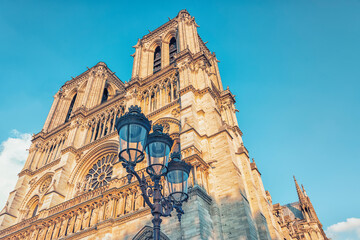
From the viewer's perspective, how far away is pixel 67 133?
23.9 metres

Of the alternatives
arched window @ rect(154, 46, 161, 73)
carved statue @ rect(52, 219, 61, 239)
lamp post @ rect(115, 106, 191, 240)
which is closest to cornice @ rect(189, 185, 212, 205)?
lamp post @ rect(115, 106, 191, 240)

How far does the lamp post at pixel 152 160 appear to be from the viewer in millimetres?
5621

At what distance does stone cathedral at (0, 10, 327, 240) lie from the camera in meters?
12.7

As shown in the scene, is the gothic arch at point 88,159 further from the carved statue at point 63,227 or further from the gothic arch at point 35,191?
the carved statue at point 63,227

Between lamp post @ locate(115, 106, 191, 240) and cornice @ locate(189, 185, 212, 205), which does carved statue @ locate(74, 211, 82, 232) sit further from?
lamp post @ locate(115, 106, 191, 240)

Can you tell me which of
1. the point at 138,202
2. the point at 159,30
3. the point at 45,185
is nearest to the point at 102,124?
the point at 45,185

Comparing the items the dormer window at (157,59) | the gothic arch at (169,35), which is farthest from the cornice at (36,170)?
the gothic arch at (169,35)

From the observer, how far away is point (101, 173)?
63.2 feet

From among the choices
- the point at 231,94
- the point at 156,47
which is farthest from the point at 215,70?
the point at 156,47

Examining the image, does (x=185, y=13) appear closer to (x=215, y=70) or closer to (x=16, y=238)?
(x=215, y=70)

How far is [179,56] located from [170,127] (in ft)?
18.7

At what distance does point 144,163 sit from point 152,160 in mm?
10505

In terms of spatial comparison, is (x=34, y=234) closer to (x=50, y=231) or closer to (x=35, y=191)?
(x=50, y=231)

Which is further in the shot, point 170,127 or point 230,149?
point 170,127
